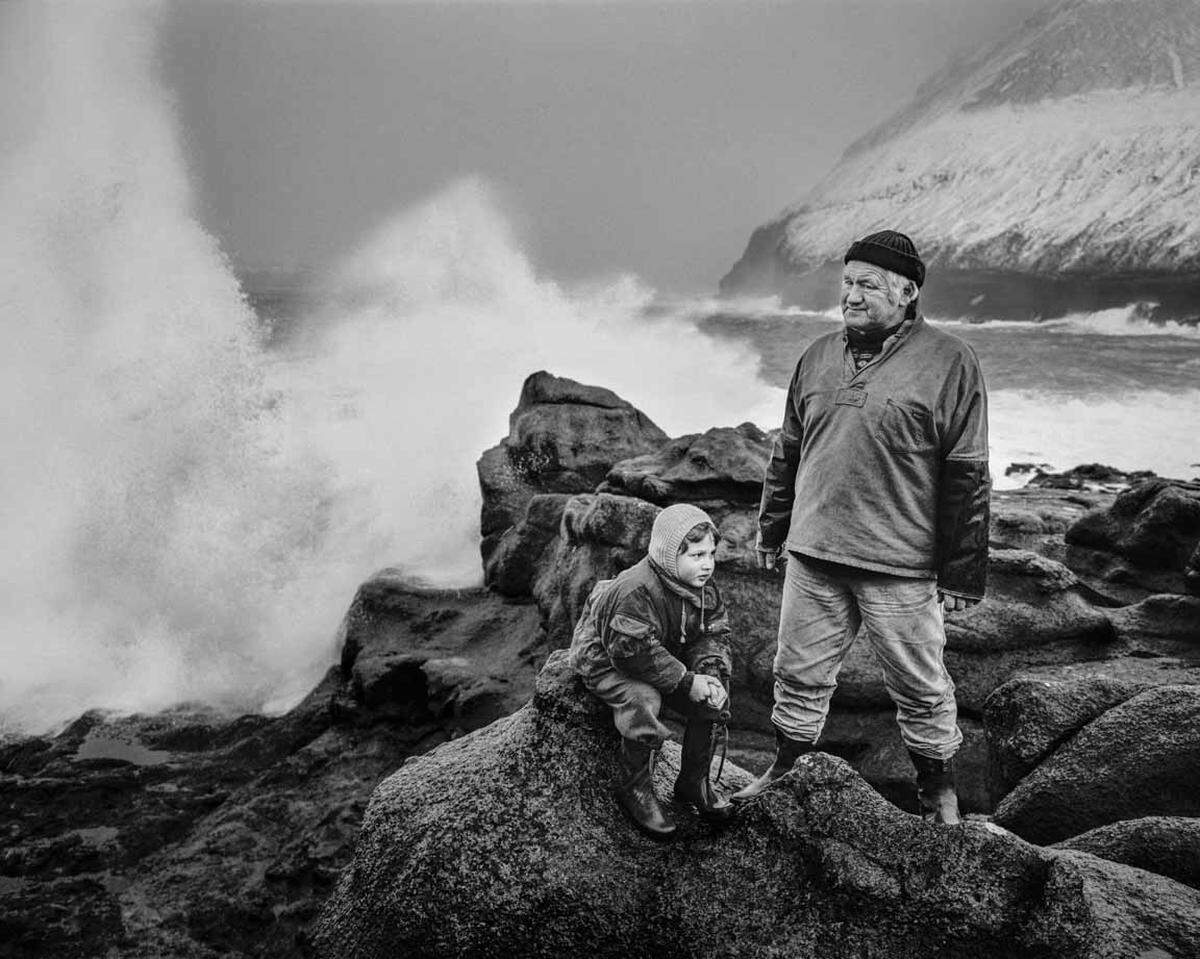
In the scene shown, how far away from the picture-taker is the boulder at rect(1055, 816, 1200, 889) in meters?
2.53

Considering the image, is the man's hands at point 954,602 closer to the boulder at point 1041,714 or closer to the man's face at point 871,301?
the man's face at point 871,301

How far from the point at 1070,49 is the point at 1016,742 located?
7130 cm

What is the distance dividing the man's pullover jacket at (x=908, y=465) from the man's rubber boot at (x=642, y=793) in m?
0.90

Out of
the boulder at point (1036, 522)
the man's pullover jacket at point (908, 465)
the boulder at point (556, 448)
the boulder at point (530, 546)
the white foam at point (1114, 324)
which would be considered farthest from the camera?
the white foam at point (1114, 324)

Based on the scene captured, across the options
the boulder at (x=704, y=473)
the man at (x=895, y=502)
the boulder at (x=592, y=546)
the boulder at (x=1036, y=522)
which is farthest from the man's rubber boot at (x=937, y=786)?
the boulder at (x=1036, y=522)

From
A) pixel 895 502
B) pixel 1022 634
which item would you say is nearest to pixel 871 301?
pixel 895 502

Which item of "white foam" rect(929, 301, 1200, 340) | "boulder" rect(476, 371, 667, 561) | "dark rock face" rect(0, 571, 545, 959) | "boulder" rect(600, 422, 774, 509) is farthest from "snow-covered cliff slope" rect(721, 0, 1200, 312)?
"dark rock face" rect(0, 571, 545, 959)

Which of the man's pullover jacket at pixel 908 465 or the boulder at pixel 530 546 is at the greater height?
the man's pullover jacket at pixel 908 465

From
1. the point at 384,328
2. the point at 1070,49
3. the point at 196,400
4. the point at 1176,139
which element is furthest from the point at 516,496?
the point at 1070,49

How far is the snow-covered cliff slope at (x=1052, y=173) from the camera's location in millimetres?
37125

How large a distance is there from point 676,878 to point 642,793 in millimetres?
271

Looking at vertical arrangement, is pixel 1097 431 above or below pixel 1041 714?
below

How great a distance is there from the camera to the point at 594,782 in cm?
286

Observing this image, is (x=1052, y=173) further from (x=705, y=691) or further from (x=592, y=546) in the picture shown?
(x=705, y=691)
